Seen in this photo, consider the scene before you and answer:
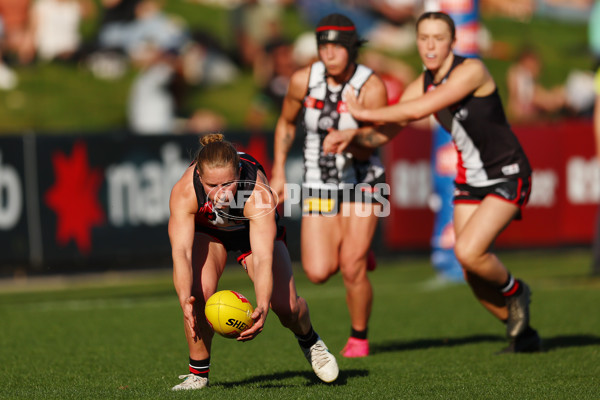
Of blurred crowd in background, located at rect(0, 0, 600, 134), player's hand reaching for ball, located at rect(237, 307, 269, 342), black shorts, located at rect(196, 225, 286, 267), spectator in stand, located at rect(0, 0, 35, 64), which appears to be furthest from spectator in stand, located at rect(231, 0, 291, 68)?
player's hand reaching for ball, located at rect(237, 307, 269, 342)

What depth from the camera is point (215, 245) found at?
241 inches

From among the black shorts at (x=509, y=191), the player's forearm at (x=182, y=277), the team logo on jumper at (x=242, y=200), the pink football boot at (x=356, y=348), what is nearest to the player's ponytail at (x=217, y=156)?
the team logo on jumper at (x=242, y=200)

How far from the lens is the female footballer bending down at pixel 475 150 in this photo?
705 cm

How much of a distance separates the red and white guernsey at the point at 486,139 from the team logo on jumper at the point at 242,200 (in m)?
1.88

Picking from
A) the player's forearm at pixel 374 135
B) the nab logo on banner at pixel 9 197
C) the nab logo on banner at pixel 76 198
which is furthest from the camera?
the nab logo on banner at pixel 76 198

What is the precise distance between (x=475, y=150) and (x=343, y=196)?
1085 mm

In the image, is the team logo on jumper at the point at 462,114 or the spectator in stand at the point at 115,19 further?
the spectator in stand at the point at 115,19

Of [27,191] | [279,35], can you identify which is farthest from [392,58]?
[27,191]

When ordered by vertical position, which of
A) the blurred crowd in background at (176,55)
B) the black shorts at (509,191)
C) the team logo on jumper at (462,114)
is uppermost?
the blurred crowd in background at (176,55)

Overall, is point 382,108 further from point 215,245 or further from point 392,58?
point 392,58

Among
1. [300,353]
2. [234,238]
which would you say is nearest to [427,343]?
[300,353]

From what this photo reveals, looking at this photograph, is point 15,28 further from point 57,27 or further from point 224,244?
point 224,244

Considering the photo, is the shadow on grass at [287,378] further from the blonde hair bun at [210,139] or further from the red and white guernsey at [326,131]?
the red and white guernsey at [326,131]

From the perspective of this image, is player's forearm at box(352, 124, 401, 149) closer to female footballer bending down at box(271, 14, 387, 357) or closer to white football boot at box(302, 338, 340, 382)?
female footballer bending down at box(271, 14, 387, 357)
